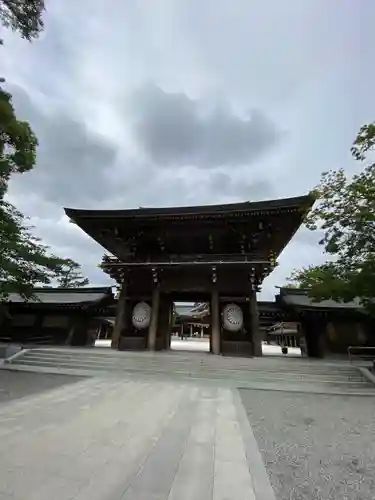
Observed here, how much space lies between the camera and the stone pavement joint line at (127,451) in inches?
107

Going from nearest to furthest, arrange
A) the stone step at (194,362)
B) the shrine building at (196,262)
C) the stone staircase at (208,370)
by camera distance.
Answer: the stone staircase at (208,370) → the stone step at (194,362) → the shrine building at (196,262)

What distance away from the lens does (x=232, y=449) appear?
12.8 feet

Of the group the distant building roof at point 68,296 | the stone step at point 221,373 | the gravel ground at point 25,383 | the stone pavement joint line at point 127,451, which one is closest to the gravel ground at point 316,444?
the stone pavement joint line at point 127,451

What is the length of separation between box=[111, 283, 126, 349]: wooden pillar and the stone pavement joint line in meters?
8.27

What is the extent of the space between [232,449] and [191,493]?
1386mm

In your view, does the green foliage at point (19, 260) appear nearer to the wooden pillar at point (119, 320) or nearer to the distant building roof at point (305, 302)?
the wooden pillar at point (119, 320)

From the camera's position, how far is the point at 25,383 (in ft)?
28.6

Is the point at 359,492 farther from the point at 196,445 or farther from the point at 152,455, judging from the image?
the point at 152,455

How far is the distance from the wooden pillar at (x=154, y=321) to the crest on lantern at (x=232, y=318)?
335cm

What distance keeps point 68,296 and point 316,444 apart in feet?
67.6

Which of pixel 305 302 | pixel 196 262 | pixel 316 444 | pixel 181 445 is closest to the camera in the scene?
pixel 181 445

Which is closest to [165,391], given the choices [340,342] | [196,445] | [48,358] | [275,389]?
[275,389]

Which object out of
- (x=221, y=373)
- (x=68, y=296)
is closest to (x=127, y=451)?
(x=221, y=373)

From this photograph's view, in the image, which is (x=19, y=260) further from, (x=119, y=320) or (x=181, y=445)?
(x=181, y=445)
